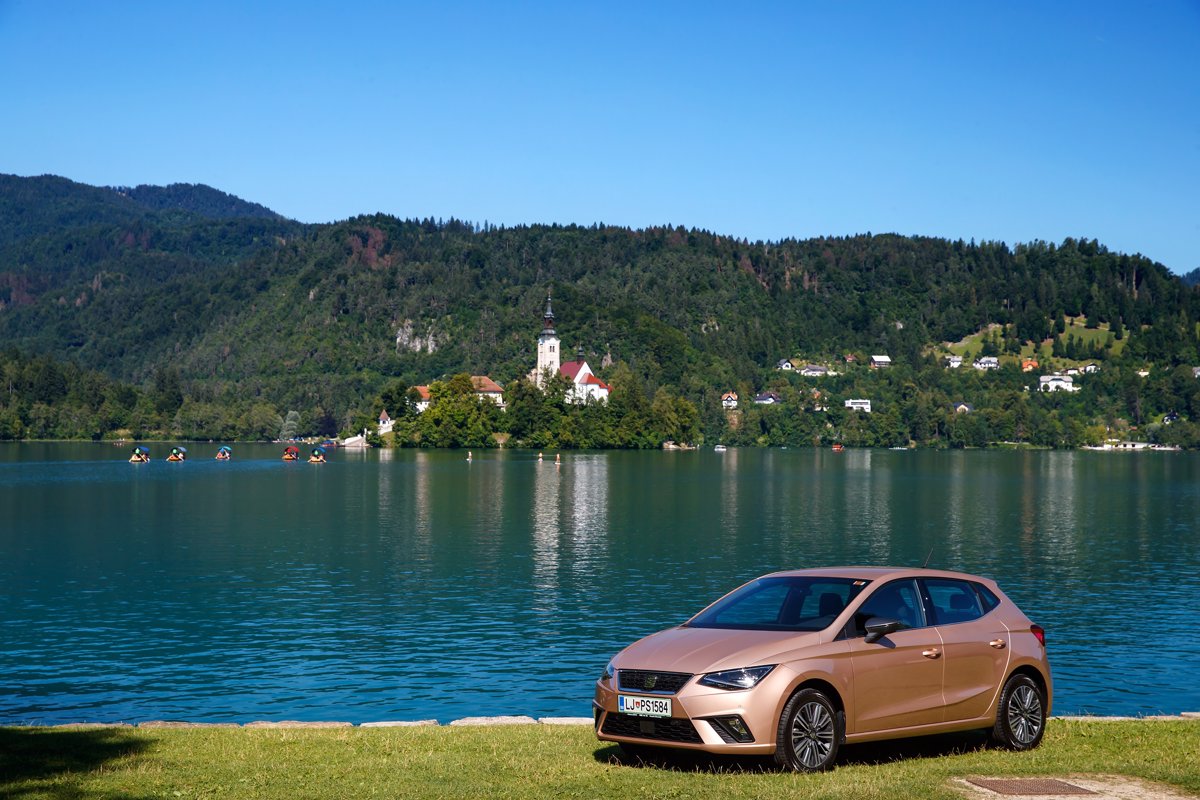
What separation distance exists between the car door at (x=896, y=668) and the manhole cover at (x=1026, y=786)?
1424mm

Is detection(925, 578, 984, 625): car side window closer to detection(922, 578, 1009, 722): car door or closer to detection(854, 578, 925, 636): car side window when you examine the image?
detection(922, 578, 1009, 722): car door

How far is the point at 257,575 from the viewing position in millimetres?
56406

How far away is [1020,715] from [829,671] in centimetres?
370

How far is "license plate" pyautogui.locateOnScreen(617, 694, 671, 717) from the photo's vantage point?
14.8 metres

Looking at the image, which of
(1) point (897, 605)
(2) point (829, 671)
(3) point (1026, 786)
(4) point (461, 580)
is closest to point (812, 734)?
(2) point (829, 671)

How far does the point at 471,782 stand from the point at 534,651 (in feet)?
74.2

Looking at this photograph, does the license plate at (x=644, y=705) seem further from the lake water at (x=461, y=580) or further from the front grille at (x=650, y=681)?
the lake water at (x=461, y=580)

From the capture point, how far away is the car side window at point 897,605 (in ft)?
52.6

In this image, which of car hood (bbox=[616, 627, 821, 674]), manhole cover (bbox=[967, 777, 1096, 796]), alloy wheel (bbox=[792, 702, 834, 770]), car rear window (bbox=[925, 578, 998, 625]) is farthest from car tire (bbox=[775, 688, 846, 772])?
car rear window (bbox=[925, 578, 998, 625])

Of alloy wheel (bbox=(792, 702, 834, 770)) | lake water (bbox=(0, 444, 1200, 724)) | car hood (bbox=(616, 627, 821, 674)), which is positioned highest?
car hood (bbox=(616, 627, 821, 674))

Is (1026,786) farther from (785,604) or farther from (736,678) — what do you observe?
(785,604)

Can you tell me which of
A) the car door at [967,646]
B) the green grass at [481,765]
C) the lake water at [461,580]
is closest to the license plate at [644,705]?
the green grass at [481,765]

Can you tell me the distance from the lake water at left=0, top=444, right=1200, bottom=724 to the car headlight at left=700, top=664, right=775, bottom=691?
46.0ft

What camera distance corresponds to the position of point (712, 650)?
49.6 ft
